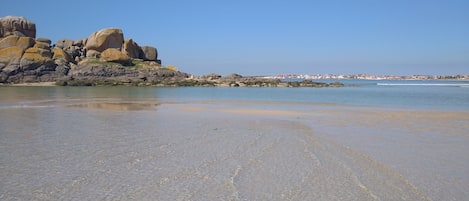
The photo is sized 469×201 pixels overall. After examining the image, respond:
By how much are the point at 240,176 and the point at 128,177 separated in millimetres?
1937

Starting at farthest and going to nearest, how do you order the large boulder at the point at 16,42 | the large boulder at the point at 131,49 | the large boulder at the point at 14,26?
the large boulder at the point at 131,49 < the large boulder at the point at 14,26 < the large boulder at the point at 16,42

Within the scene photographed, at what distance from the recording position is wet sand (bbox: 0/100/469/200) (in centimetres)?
646

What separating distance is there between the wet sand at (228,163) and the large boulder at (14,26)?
7168cm

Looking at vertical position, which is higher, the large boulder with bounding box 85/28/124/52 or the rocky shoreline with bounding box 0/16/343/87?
the large boulder with bounding box 85/28/124/52

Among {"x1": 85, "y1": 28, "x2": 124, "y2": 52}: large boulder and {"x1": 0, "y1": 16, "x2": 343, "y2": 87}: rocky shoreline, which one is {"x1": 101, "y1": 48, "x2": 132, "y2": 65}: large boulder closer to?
{"x1": 0, "y1": 16, "x2": 343, "y2": 87}: rocky shoreline

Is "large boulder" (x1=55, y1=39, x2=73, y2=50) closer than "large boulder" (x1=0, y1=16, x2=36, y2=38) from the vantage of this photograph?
No

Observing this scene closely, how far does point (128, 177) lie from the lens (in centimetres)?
723

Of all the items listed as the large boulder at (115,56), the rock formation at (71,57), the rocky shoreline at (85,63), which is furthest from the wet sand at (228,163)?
the large boulder at (115,56)

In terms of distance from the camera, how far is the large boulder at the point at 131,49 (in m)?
84.2

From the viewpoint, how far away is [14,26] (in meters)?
77.3

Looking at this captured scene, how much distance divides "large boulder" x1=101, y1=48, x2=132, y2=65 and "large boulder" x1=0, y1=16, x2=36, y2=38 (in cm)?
1542

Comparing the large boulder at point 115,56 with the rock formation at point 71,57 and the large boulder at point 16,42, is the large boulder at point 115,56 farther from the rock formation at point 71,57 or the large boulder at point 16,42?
the large boulder at point 16,42

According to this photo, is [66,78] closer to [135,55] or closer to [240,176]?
[135,55]

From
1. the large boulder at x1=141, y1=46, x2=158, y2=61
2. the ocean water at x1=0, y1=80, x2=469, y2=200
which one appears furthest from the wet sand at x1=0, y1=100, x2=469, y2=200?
the large boulder at x1=141, y1=46, x2=158, y2=61
